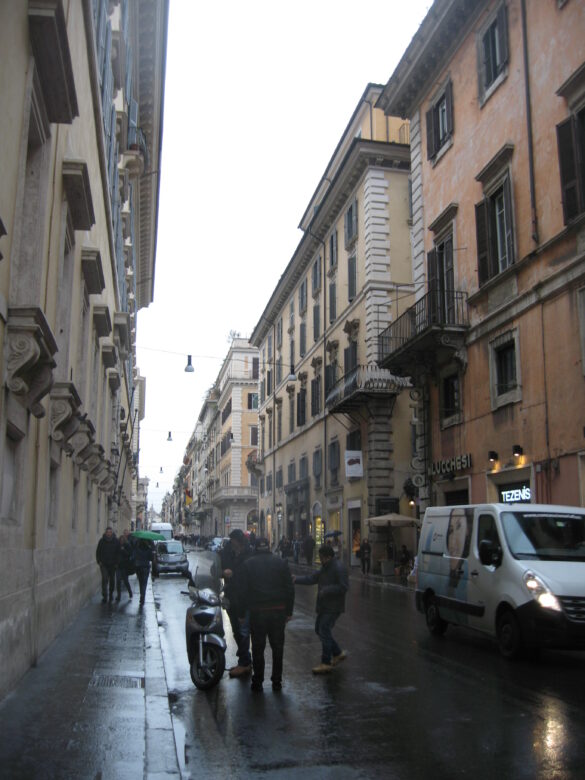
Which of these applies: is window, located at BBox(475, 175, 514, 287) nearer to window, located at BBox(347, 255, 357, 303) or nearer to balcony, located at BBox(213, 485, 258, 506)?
window, located at BBox(347, 255, 357, 303)

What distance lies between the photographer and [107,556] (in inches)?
718

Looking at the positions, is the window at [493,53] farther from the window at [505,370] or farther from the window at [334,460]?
the window at [334,460]

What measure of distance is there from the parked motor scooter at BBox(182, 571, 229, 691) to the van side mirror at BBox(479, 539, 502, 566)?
410cm

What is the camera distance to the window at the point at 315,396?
41781 mm

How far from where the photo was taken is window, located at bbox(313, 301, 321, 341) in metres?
42.4

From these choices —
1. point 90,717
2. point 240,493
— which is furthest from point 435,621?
point 240,493

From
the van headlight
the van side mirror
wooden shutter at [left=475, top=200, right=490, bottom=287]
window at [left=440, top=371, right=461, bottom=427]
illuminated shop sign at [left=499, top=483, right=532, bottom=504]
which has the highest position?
wooden shutter at [left=475, top=200, right=490, bottom=287]

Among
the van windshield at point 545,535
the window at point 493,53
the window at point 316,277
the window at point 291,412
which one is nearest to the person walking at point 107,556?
the van windshield at point 545,535

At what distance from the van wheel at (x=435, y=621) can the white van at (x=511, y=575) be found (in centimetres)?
2

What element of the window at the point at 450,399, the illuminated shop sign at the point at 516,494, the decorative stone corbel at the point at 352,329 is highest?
the decorative stone corbel at the point at 352,329

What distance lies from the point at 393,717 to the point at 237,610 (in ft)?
7.99

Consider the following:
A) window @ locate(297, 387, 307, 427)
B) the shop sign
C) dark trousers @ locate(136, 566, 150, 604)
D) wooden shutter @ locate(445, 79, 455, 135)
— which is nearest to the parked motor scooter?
dark trousers @ locate(136, 566, 150, 604)

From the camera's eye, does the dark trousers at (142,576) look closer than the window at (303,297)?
Yes

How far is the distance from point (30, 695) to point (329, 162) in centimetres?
3601
